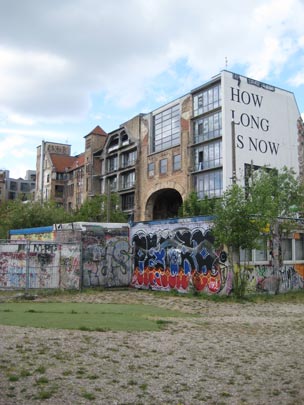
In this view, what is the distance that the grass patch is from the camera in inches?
435

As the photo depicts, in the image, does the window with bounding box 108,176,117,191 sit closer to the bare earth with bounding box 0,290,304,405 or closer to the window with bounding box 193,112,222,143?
the window with bounding box 193,112,222,143

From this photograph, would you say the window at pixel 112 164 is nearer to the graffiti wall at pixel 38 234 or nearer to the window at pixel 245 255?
Result: the graffiti wall at pixel 38 234

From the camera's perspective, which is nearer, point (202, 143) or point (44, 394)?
point (44, 394)

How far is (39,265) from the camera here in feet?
69.4

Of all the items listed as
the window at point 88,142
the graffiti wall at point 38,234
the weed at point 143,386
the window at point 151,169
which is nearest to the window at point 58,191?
the window at point 88,142

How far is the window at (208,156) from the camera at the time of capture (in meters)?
50.6

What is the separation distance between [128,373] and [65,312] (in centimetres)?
714

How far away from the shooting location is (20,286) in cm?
2069

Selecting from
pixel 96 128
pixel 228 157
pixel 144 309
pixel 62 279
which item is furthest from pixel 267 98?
pixel 144 309

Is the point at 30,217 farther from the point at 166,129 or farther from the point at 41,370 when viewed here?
the point at 41,370

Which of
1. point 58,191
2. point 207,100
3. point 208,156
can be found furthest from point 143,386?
point 58,191

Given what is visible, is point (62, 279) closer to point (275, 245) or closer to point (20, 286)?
point (20, 286)

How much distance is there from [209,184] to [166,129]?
12.4m

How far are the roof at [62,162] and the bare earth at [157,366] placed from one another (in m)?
82.1
